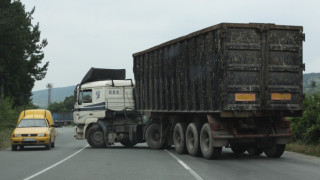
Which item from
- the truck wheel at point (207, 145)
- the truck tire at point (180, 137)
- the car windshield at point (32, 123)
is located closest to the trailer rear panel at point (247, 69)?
the truck wheel at point (207, 145)

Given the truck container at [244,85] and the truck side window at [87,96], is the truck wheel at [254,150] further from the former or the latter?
the truck side window at [87,96]

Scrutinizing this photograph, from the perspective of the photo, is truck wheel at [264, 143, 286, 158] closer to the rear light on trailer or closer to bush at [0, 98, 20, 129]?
the rear light on trailer

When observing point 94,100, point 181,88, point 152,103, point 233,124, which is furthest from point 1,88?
point 233,124

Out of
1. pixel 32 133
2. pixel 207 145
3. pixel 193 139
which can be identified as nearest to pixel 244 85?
pixel 207 145

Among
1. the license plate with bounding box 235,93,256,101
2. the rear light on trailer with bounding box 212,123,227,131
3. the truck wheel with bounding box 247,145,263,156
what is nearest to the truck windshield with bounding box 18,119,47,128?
the truck wheel with bounding box 247,145,263,156

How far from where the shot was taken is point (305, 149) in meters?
18.5

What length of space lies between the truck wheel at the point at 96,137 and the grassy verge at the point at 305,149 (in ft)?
27.1

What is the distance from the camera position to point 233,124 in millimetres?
15188

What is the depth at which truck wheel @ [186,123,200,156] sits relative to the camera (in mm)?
16344

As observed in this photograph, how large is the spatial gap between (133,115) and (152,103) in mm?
2242

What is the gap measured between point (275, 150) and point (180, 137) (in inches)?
143

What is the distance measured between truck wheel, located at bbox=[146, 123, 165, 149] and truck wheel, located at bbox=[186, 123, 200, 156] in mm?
4048

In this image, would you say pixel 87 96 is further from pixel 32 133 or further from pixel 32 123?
pixel 32 133

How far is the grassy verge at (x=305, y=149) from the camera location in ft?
58.3
